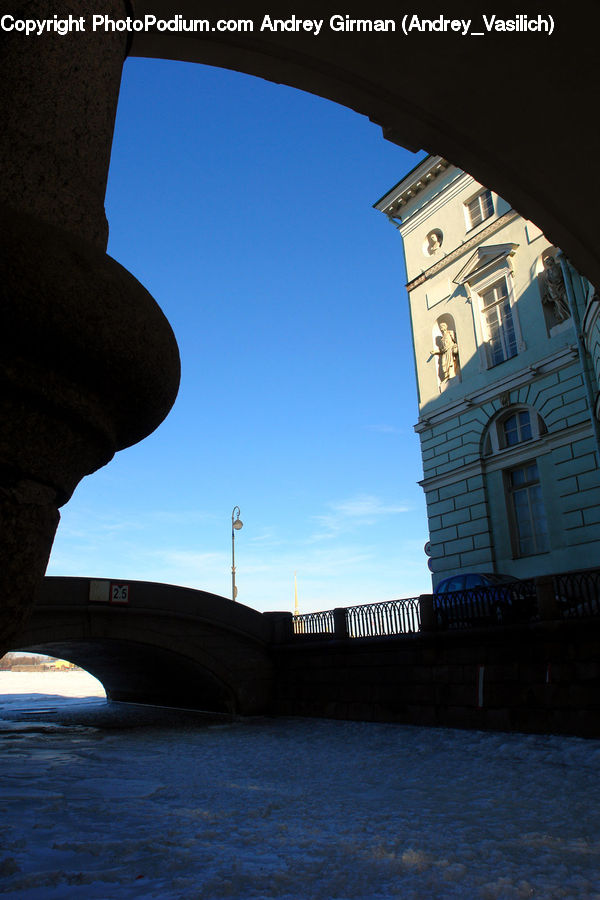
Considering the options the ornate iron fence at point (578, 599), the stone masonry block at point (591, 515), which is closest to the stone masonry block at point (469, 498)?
the stone masonry block at point (591, 515)

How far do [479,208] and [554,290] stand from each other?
5350mm

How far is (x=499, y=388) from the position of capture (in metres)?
19.8

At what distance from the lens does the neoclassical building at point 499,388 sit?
17281 millimetres

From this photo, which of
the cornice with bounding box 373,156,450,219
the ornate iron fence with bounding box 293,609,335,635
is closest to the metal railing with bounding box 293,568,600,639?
the ornate iron fence with bounding box 293,609,335,635

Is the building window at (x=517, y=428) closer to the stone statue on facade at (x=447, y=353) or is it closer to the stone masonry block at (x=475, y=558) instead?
the stone statue on facade at (x=447, y=353)

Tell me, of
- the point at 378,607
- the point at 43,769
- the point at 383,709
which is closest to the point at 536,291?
the point at 378,607

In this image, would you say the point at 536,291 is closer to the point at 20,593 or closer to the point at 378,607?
the point at 378,607

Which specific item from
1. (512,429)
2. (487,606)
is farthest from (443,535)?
(487,606)

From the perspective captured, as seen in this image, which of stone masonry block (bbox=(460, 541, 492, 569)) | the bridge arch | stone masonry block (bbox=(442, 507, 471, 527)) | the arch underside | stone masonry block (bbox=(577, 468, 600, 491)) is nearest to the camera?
the bridge arch

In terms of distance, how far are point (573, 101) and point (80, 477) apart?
5.31m

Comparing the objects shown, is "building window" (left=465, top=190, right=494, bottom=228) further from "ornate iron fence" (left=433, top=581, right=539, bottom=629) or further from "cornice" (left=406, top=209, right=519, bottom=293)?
"ornate iron fence" (left=433, top=581, right=539, bottom=629)

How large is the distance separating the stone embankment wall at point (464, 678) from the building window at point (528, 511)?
5616 mm

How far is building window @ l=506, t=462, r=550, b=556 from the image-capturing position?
721 inches

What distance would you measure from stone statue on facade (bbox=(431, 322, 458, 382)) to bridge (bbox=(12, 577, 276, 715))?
32.8 feet
